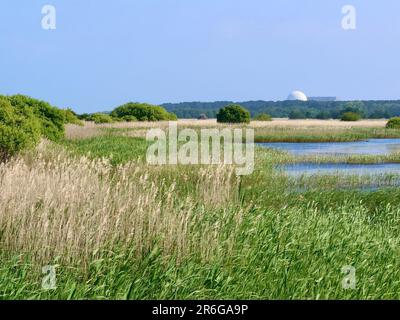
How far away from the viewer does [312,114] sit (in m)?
88.3

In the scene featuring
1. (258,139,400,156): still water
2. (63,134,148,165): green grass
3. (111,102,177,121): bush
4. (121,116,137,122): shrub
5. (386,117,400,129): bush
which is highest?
(111,102,177,121): bush

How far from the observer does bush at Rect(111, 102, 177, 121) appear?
5200cm

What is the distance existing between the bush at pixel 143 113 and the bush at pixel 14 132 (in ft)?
113

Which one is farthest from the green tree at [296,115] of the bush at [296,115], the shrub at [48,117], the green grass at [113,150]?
the shrub at [48,117]

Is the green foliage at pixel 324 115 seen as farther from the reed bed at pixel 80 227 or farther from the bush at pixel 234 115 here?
the reed bed at pixel 80 227

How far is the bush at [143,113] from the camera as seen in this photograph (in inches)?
2047

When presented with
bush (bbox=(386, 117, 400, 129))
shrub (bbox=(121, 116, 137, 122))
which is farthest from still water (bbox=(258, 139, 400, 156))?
shrub (bbox=(121, 116, 137, 122))

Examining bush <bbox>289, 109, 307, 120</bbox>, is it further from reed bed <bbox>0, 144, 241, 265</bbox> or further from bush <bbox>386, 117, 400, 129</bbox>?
reed bed <bbox>0, 144, 241, 265</bbox>

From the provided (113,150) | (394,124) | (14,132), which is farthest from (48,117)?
(394,124)

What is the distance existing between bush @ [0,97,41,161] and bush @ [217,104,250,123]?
115 ft

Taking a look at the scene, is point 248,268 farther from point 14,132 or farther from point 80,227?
point 14,132

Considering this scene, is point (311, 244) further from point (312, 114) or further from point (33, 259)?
point (312, 114)

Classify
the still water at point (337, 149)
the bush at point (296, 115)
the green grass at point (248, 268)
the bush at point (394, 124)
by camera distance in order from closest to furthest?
the green grass at point (248, 268) < the still water at point (337, 149) < the bush at point (394, 124) < the bush at point (296, 115)

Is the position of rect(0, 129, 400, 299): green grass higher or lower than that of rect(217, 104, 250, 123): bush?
lower
